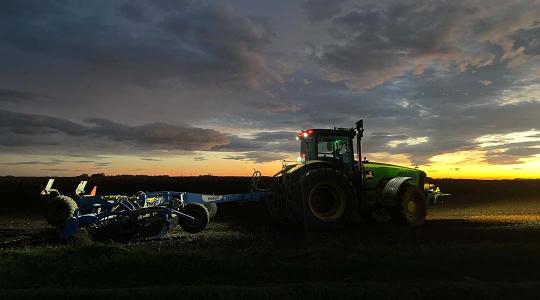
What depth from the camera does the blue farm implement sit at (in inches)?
481

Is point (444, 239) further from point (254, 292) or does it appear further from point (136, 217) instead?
point (136, 217)

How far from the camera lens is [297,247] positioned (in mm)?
10719

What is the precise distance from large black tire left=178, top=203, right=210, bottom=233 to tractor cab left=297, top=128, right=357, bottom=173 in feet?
11.0

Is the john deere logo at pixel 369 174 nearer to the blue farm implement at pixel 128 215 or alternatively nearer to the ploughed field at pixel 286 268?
the ploughed field at pixel 286 268

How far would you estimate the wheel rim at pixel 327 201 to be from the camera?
13.4 m

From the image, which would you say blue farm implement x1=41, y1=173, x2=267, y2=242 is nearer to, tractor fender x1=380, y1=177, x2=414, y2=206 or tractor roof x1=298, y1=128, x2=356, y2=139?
tractor roof x1=298, y1=128, x2=356, y2=139

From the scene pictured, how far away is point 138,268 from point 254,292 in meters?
2.83

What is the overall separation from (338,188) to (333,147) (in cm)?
166

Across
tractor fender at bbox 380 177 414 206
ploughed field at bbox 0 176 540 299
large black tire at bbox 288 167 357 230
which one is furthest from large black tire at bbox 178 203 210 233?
tractor fender at bbox 380 177 414 206

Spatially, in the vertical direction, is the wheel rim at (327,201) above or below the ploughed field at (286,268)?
above

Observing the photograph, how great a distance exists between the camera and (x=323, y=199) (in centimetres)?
1354

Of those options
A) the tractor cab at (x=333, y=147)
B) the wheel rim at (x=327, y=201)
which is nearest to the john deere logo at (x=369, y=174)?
the tractor cab at (x=333, y=147)

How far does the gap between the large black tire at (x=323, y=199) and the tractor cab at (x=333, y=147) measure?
34.4 inches

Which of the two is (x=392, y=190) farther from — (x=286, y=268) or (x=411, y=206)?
(x=286, y=268)
